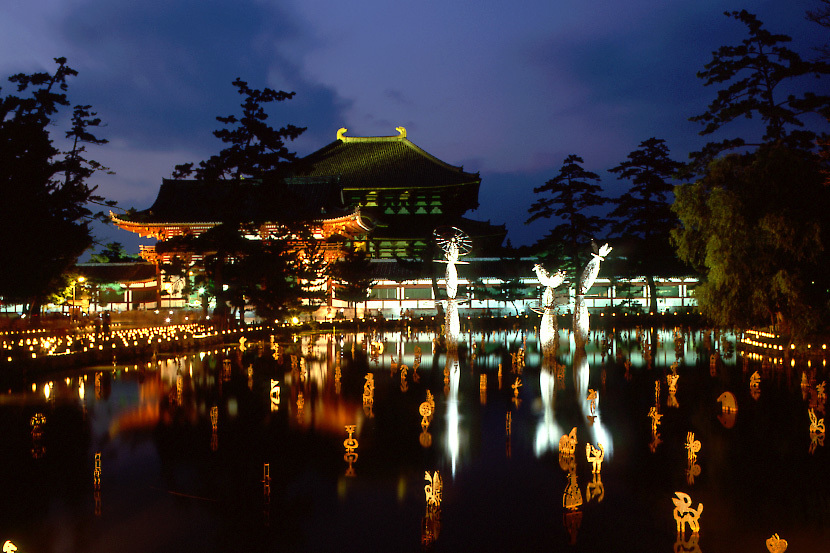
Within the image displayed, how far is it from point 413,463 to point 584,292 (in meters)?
15.8

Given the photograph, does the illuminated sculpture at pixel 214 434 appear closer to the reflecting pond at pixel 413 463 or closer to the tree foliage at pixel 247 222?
the reflecting pond at pixel 413 463

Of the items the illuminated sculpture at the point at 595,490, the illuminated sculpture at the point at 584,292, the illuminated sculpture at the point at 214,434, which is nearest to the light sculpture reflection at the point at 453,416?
the illuminated sculpture at the point at 595,490

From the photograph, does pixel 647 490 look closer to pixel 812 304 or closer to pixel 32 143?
pixel 812 304

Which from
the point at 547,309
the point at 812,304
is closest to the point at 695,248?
the point at 812,304

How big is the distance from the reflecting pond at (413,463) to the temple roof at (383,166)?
30.9m

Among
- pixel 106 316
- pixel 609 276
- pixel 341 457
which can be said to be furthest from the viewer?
pixel 609 276

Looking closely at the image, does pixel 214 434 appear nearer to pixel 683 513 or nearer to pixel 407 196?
pixel 683 513

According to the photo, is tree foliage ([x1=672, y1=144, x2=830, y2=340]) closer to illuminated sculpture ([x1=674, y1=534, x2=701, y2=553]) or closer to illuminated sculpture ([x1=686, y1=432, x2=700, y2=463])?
illuminated sculpture ([x1=686, y1=432, x2=700, y2=463])

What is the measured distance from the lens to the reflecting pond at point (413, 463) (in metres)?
7.23

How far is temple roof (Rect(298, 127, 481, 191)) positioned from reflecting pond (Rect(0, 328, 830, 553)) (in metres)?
30.9

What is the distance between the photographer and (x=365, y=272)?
120ft

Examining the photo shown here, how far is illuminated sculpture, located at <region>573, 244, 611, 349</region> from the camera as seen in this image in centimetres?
2367

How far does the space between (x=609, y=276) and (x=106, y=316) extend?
101 ft

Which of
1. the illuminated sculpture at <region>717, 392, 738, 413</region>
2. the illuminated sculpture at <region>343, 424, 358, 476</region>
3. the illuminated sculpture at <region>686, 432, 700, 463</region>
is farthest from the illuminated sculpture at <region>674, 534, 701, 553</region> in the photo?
the illuminated sculpture at <region>717, 392, 738, 413</region>
